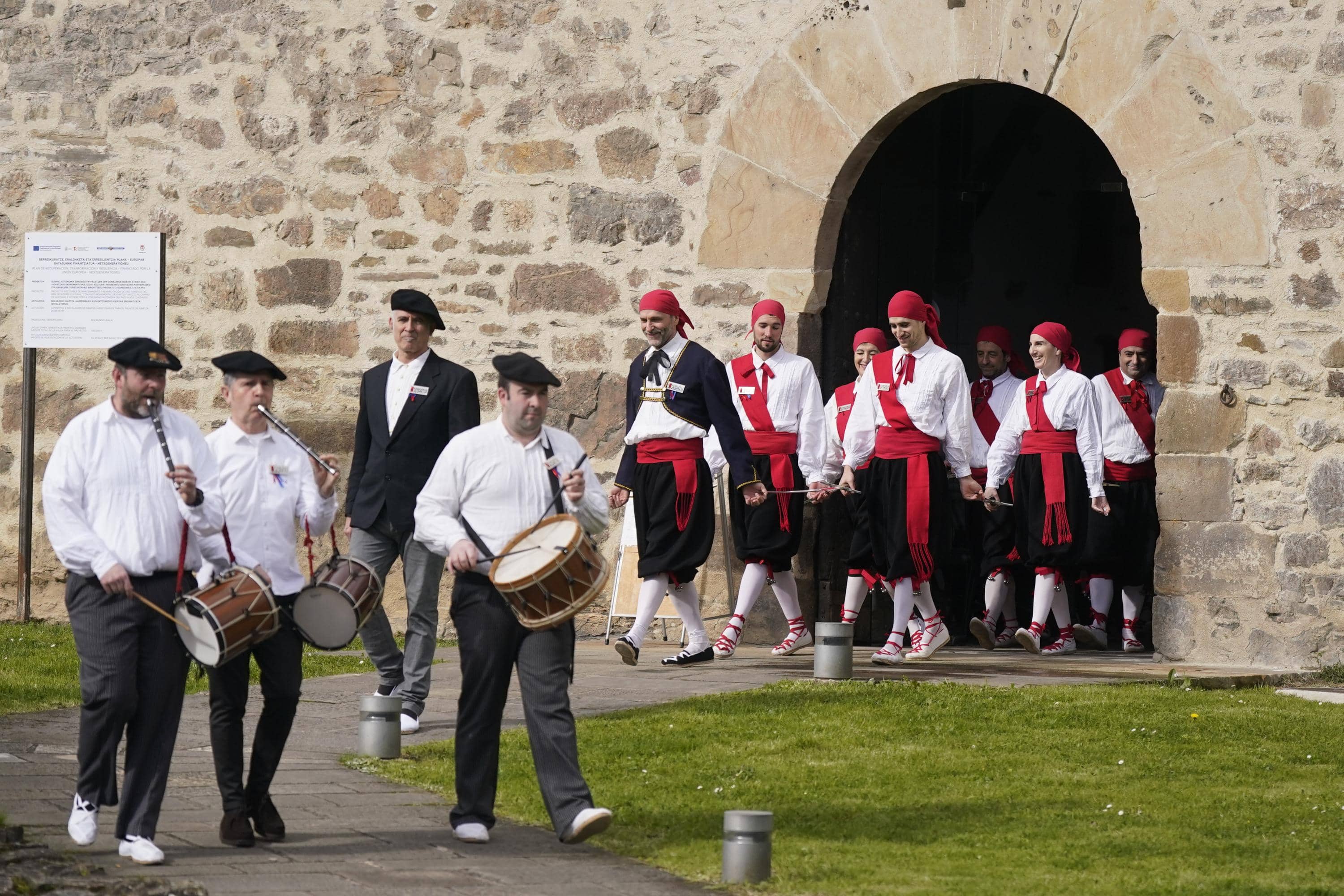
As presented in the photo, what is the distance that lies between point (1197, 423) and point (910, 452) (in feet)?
4.51

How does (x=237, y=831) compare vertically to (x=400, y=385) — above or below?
below

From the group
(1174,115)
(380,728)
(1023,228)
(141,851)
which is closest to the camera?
(141,851)

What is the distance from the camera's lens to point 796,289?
10.4 metres

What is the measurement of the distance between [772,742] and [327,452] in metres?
4.57

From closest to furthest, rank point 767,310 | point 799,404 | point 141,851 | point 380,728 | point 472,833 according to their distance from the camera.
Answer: point 141,851 < point 472,833 < point 380,728 < point 767,310 < point 799,404

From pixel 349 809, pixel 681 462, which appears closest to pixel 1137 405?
pixel 681 462

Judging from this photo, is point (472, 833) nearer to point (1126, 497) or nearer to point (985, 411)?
point (1126, 497)

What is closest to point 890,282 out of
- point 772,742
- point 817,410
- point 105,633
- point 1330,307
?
point 817,410

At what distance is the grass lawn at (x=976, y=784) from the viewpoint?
5391 mm

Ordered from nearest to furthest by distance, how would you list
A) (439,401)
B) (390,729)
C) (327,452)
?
1. (390,729)
2. (439,401)
3. (327,452)

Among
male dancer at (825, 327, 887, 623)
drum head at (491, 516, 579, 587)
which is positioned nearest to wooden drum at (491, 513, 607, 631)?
drum head at (491, 516, 579, 587)

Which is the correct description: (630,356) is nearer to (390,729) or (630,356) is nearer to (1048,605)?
(1048,605)

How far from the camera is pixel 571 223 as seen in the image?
10688 mm

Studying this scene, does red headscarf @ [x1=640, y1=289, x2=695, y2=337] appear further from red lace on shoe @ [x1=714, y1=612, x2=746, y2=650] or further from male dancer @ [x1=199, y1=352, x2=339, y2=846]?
male dancer @ [x1=199, y1=352, x2=339, y2=846]
